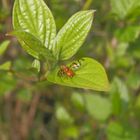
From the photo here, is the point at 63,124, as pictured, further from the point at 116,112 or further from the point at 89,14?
the point at 89,14

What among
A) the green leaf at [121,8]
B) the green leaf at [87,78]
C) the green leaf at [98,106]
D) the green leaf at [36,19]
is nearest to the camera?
the green leaf at [87,78]

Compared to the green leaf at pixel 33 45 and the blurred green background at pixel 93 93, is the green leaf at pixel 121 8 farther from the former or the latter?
the green leaf at pixel 33 45

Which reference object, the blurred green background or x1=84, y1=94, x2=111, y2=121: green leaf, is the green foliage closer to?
the blurred green background

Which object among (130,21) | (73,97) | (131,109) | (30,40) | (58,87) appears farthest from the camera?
(58,87)

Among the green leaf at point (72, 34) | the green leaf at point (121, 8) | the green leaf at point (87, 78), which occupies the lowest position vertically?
the green leaf at point (121, 8)

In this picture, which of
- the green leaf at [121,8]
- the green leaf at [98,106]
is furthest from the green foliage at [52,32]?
the green leaf at [98,106]

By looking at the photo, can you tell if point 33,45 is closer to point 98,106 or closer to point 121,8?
point 121,8

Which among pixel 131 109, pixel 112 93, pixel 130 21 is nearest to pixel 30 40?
pixel 130 21
